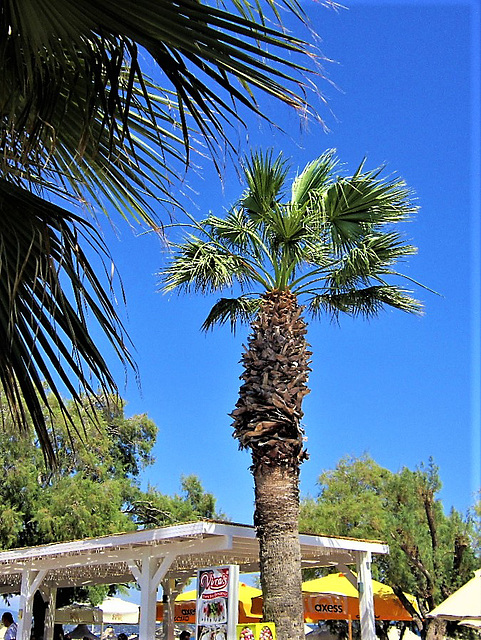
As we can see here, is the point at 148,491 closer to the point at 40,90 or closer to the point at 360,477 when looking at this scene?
the point at 360,477

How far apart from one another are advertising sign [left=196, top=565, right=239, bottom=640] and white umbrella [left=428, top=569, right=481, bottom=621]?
485 centimetres

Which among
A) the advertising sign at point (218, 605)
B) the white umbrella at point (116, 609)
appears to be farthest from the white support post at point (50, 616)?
the advertising sign at point (218, 605)

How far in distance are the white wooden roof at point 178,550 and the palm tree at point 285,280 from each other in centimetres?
151

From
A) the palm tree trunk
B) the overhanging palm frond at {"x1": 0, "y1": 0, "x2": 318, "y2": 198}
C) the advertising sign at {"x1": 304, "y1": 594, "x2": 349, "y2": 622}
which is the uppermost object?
the overhanging palm frond at {"x1": 0, "y1": 0, "x2": 318, "y2": 198}

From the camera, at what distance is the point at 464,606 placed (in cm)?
1146

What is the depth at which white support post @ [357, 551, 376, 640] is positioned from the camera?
40.8 feet

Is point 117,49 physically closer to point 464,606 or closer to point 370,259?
point 370,259

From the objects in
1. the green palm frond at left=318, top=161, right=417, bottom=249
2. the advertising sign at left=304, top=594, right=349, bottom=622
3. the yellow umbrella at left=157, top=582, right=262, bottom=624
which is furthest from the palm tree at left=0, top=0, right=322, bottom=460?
the yellow umbrella at left=157, top=582, right=262, bottom=624

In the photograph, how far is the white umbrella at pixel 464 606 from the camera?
36.8 ft

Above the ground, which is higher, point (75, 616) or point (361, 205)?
point (361, 205)

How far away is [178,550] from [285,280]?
15.3 ft

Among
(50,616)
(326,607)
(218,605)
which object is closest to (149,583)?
(218,605)

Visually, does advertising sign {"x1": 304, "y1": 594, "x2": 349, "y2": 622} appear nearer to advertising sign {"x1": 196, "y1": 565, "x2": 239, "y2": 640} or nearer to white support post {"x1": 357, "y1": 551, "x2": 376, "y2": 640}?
white support post {"x1": 357, "y1": 551, "x2": 376, "y2": 640}

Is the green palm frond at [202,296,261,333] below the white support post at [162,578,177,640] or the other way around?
the other way around
